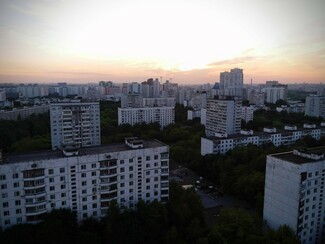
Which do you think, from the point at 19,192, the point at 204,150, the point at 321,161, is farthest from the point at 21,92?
the point at 321,161

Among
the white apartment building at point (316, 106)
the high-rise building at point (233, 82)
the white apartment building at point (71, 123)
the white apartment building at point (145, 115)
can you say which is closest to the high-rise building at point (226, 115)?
the white apartment building at point (145, 115)

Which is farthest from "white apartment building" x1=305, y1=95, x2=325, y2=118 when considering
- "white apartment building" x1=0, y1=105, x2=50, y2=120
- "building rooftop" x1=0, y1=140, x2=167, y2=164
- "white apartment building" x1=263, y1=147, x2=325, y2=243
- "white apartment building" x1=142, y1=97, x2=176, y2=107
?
"white apartment building" x1=0, y1=105, x2=50, y2=120

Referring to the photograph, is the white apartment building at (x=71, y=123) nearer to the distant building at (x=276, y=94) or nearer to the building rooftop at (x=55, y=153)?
the building rooftop at (x=55, y=153)

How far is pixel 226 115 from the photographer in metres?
23.5

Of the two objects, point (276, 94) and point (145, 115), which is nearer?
point (145, 115)

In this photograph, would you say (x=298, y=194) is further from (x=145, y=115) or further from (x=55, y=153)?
(x=145, y=115)

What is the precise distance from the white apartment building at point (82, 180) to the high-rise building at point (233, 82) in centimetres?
4202

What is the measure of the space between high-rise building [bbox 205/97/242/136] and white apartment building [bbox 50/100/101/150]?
35.1 ft

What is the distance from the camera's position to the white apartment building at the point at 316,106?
119 ft

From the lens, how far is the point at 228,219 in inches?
388

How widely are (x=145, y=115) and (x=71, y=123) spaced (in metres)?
12.9

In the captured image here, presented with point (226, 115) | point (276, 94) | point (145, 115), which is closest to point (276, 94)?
point (276, 94)

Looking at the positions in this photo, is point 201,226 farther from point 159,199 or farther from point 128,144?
point 128,144

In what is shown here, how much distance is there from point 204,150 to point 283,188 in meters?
9.90
